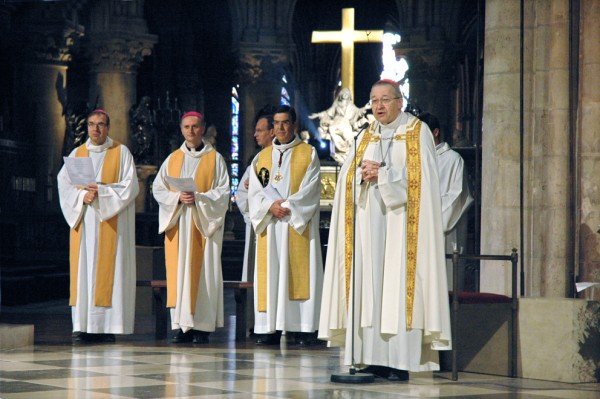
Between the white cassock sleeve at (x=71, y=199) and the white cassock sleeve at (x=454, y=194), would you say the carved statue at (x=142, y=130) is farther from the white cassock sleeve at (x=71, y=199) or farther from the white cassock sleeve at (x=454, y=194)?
the white cassock sleeve at (x=454, y=194)

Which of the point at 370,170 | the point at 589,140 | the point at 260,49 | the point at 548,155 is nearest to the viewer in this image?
the point at 370,170

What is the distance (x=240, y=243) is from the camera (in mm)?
24562

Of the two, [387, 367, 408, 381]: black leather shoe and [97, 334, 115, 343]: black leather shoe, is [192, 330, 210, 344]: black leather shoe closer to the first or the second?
[97, 334, 115, 343]: black leather shoe

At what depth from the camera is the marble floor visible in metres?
7.92

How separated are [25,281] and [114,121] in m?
8.11

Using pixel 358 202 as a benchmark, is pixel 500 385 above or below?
below

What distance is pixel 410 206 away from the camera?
28.6 ft

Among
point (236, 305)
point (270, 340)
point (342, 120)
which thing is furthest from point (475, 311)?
point (342, 120)

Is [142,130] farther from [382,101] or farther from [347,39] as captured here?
[382,101]

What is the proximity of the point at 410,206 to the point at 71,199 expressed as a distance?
4.08m

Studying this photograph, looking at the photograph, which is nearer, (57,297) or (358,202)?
(358,202)

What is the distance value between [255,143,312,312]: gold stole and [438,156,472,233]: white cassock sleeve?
1424mm

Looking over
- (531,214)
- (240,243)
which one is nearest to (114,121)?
(240,243)

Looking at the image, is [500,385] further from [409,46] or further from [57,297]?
[409,46]
